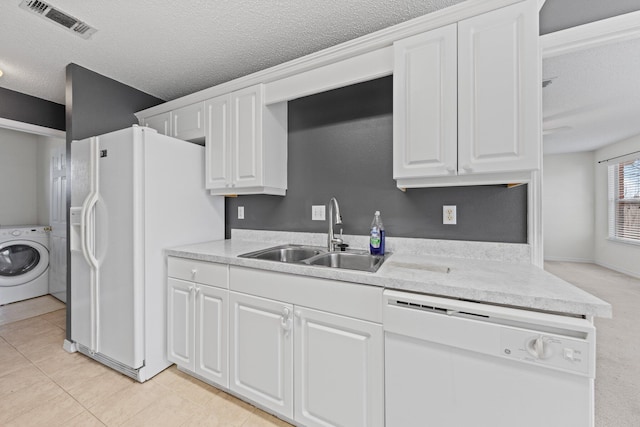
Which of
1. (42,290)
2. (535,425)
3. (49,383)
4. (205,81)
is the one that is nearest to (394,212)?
(535,425)

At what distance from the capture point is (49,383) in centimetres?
180

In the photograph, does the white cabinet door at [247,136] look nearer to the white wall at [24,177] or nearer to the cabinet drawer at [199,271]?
the cabinet drawer at [199,271]

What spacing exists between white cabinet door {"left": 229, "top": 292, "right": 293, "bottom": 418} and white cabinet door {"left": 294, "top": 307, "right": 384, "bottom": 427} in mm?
66

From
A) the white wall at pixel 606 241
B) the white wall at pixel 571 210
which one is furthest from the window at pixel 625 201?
the white wall at pixel 571 210

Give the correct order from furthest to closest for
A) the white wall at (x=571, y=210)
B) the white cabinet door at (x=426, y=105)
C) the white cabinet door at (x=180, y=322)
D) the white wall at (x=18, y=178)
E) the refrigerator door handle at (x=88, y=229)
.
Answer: the white wall at (x=18, y=178), the white wall at (x=571, y=210), the refrigerator door handle at (x=88, y=229), the white cabinet door at (x=180, y=322), the white cabinet door at (x=426, y=105)

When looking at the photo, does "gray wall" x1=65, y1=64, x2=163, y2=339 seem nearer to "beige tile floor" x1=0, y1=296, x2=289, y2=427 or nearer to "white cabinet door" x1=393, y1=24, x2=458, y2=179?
"beige tile floor" x1=0, y1=296, x2=289, y2=427

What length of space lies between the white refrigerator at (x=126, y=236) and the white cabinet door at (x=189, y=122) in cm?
23

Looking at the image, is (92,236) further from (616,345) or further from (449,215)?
(616,345)

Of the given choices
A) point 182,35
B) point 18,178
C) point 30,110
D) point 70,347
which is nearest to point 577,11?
point 182,35

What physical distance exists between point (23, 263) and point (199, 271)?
353 cm

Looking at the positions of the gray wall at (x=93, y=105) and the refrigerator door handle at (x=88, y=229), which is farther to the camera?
the gray wall at (x=93, y=105)

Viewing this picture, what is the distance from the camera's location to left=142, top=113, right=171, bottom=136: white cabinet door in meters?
2.48

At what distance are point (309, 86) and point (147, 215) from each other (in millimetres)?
1454

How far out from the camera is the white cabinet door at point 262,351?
1.41m
